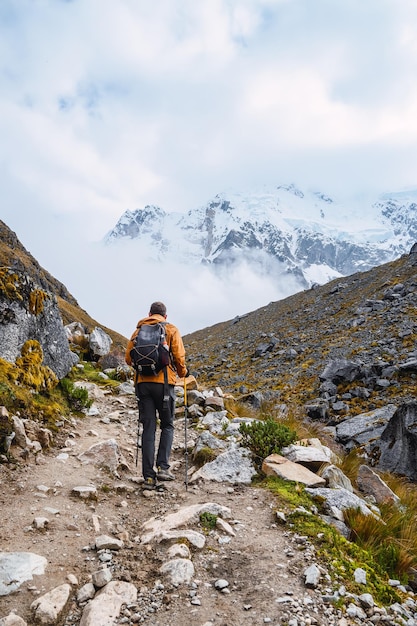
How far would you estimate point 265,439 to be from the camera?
7.11m

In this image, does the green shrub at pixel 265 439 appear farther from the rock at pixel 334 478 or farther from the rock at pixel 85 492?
the rock at pixel 85 492

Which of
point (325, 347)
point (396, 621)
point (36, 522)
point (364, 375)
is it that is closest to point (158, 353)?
point (36, 522)

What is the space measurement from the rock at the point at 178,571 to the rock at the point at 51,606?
88 centimetres

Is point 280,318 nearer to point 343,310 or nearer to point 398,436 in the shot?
point 343,310

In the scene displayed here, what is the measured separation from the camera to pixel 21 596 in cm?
346

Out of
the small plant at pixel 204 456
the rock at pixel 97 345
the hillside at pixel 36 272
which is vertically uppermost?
the hillside at pixel 36 272

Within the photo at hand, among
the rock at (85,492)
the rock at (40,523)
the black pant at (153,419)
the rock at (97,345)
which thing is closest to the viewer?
the rock at (40,523)

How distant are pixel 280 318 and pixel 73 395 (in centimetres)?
3899

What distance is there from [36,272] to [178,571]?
69.7 metres

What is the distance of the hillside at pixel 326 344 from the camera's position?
744 inches

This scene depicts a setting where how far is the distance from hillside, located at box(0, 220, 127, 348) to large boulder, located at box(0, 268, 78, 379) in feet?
139

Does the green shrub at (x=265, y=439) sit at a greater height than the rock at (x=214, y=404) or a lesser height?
lesser

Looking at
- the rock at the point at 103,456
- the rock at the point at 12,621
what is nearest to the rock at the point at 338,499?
the rock at the point at 103,456

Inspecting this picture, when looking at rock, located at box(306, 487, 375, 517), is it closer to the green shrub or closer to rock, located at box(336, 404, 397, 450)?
the green shrub
